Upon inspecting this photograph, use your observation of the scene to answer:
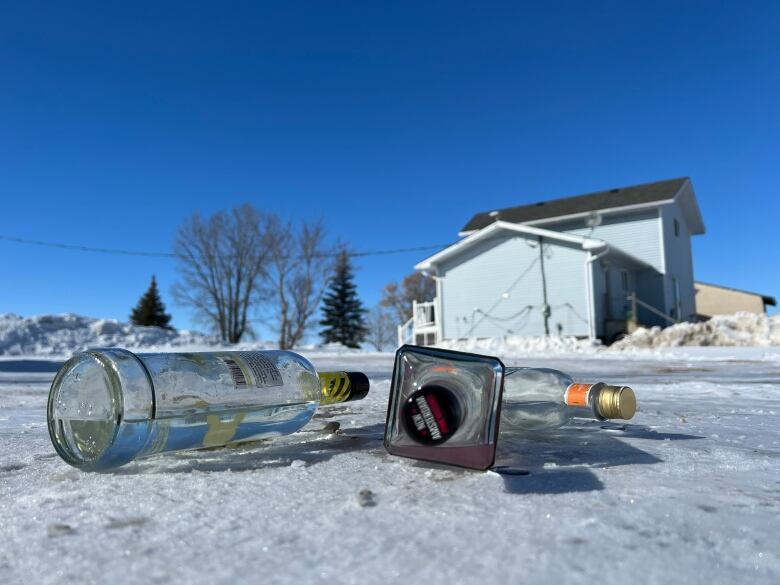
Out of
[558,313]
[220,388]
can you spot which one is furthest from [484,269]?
[220,388]

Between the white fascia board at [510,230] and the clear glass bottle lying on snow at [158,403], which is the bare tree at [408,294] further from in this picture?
the clear glass bottle lying on snow at [158,403]

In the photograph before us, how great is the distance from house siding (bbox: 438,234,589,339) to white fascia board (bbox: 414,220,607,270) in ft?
0.89

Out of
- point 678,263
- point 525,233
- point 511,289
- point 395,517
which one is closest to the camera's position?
point 395,517

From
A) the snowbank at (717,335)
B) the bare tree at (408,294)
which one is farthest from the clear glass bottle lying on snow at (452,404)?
the bare tree at (408,294)

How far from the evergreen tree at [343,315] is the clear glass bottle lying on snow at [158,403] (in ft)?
112

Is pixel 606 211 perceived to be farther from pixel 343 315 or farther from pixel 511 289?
pixel 343 315

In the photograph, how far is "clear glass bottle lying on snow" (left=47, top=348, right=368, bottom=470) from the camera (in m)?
0.93

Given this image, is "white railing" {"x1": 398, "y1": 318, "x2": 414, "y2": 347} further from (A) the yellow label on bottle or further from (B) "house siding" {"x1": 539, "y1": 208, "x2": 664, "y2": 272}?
(A) the yellow label on bottle

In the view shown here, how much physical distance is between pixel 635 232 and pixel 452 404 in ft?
60.6

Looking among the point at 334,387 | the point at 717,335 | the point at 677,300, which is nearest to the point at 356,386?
the point at 334,387

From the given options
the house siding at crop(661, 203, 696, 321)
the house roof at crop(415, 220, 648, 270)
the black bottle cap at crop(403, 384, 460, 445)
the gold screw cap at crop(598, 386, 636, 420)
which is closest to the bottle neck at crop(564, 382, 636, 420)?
the gold screw cap at crop(598, 386, 636, 420)

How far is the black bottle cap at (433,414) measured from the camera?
2.77 ft

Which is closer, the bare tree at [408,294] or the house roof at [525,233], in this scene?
the house roof at [525,233]

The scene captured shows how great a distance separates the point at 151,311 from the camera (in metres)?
36.2
